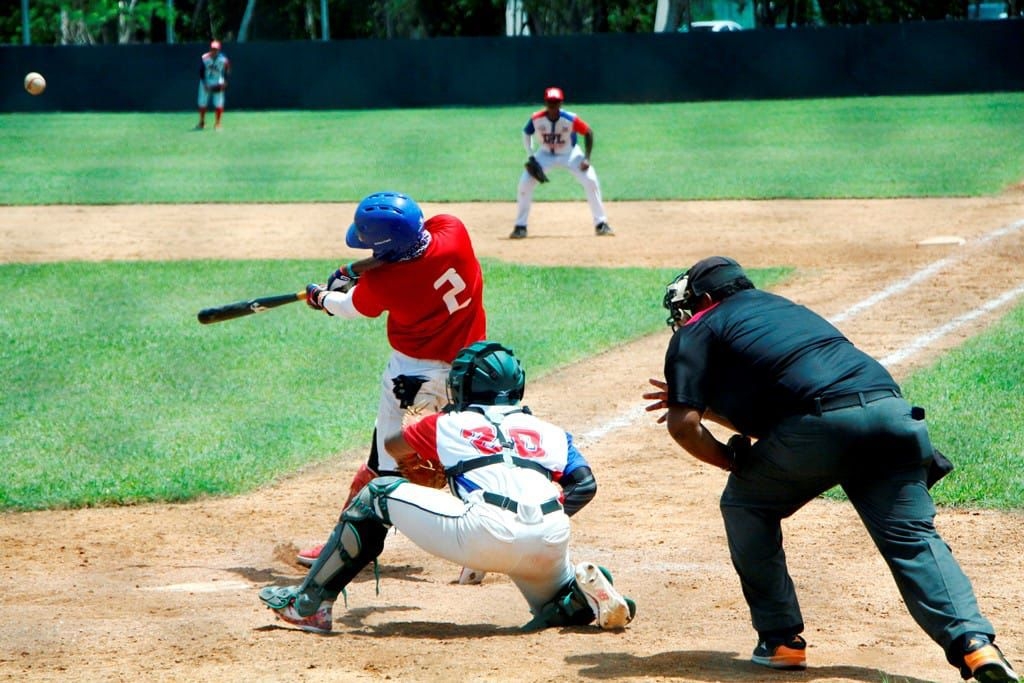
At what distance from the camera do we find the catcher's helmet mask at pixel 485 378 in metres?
5.14

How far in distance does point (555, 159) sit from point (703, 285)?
1284cm

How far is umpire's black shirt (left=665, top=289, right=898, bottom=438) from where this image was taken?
459 centimetres

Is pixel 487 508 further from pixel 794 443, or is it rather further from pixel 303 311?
pixel 303 311

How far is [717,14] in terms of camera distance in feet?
200

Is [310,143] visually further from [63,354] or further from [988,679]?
[988,679]

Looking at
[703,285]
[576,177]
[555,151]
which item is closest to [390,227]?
[703,285]

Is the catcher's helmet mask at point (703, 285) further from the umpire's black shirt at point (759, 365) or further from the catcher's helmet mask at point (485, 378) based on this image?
the catcher's helmet mask at point (485, 378)

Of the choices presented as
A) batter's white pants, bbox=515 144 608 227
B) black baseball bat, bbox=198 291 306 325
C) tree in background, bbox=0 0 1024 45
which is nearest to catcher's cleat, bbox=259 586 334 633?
black baseball bat, bbox=198 291 306 325

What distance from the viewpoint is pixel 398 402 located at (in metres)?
6.20

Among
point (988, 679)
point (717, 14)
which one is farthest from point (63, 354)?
point (717, 14)

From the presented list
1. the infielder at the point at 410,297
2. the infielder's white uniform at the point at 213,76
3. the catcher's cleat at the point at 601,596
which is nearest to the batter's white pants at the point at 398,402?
the infielder at the point at 410,297

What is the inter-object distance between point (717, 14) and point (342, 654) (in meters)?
58.9

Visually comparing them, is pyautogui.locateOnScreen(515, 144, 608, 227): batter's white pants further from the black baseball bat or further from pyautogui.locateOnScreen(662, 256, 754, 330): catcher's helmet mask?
pyautogui.locateOnScreen(662, 256, 754, 330): catcher's helmet mask

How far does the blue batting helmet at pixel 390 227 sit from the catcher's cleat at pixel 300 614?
1.54 metres
